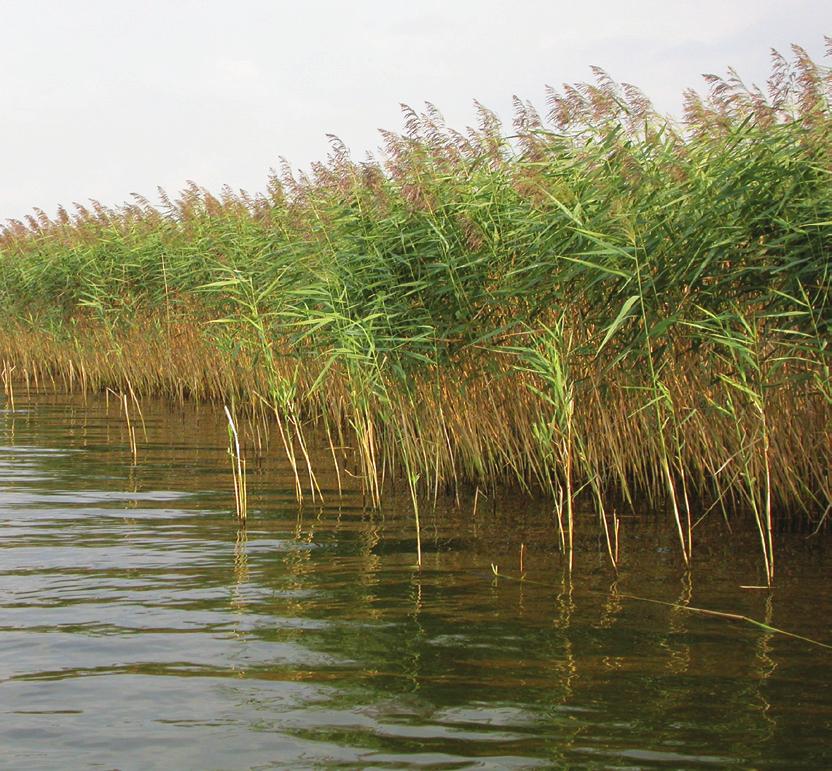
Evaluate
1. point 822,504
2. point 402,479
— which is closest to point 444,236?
point 402,479

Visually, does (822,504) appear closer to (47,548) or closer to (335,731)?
(335,731)

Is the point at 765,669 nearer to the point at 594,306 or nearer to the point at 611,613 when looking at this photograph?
the point at 611,613

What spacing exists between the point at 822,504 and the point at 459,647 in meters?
3.41

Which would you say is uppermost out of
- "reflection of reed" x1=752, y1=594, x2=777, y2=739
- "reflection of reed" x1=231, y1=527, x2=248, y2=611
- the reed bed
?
the reed bed

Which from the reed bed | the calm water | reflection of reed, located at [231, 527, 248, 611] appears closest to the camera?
the calm water

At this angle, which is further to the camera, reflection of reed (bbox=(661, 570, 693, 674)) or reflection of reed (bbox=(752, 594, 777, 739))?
reflection of reed (bbox=(661, 570, 693, 674))

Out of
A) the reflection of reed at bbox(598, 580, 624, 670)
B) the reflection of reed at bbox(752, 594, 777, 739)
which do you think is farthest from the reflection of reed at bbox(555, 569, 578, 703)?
the reflection of reed at bbox(752, 594, 777, 739)

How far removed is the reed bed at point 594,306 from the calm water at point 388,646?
443 mm

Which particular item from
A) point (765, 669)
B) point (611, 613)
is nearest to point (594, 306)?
point (611, 613)

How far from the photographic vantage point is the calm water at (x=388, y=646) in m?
3.43

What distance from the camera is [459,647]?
14.7ft

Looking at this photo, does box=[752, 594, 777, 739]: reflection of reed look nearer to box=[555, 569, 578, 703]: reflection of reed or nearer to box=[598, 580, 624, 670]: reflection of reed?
box=[598, 580, 624, 670]: reflection of reed

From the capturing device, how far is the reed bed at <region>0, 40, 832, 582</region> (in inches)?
241

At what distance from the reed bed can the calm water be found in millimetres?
443
